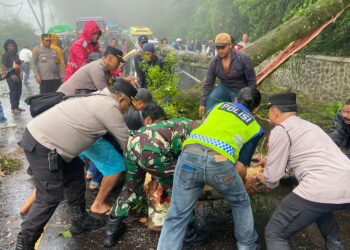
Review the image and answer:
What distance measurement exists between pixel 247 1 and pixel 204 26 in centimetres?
1289

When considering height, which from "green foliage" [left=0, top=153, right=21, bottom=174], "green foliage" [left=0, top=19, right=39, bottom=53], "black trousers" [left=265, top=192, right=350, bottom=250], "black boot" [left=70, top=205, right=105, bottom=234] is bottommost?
"green foliage" [left=0, top=19, right=39, bottom=53]

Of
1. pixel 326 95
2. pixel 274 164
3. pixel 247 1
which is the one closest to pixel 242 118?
pixel 274 164

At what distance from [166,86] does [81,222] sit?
2.70 m

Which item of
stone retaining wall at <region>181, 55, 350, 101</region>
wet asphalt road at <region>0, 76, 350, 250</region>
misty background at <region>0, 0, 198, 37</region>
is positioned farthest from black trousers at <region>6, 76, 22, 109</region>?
misty background at <region>0, 0, 198, 37</region>

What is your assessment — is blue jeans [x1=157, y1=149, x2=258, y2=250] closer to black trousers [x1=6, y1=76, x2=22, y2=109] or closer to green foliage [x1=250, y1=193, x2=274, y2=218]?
green foliage [x1=250, y1=193, x2=274, y2=218]

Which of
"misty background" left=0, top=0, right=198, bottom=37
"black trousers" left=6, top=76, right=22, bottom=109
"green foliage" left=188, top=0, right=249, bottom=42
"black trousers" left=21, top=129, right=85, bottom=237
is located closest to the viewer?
"black trousers" left=21, top=129, right=85, bottom=237

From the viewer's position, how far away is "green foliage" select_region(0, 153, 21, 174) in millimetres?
5492

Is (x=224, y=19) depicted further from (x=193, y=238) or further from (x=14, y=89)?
(x=193, y=238)

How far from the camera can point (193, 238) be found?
353 cm

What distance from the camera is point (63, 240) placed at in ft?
12.1

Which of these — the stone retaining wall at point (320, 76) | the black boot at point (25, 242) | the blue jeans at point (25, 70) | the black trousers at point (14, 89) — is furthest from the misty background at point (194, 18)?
the blue jeans at point (25, 70)

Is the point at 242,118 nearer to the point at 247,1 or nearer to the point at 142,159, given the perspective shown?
the point at 142,159

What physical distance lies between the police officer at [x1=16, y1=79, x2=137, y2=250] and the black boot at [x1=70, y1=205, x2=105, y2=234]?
1.65 feet

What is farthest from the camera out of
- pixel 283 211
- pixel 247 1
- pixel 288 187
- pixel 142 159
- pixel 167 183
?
pixel 247 1
